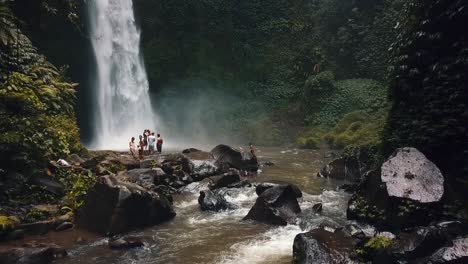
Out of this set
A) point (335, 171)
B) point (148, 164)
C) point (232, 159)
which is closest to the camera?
point (148, 164)

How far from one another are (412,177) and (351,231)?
6.09 feet

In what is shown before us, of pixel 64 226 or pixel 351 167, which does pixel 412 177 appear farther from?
pixel 64 226

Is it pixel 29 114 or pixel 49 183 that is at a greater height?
pixel 29 114

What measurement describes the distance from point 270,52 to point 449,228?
34890 millimetres

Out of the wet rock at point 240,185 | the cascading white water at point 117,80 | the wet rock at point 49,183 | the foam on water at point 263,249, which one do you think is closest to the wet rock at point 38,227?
the wet rock at point 49,183

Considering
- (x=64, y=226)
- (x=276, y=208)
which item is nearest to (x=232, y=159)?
(x=276, y=208)

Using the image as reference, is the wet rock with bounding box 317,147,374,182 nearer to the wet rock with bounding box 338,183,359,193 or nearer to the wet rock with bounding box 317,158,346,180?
the wet rock with bounding box 317,158,346,180

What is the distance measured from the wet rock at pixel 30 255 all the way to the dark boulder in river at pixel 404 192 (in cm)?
731

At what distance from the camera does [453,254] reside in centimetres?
604

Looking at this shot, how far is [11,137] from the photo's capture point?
35.0ft

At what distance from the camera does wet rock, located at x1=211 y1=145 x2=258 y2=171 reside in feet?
62.4

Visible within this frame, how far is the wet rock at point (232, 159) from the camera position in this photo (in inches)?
749

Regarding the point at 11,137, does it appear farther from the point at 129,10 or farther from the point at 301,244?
the point at 129,10

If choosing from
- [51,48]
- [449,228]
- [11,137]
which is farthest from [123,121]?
[449,228]
